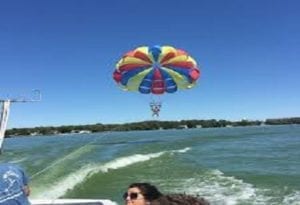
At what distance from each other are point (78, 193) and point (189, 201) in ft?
48.3

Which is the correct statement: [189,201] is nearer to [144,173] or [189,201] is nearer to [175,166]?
[144,173]

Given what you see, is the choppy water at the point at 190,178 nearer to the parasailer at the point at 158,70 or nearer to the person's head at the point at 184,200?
the parasailer at the point at 158,70

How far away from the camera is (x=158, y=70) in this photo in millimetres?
20250

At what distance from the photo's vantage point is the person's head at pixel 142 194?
10.7 ft

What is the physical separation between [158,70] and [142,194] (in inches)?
672

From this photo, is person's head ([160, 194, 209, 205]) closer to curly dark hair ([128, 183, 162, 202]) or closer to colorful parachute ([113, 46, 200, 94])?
curly dark hair ([128, 183, 162, 202])

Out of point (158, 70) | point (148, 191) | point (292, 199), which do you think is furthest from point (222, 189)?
point (148, 191)

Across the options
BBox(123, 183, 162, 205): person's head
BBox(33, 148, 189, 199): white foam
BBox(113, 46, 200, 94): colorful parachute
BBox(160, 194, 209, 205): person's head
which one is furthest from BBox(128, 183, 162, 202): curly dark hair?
BBox(113, 46, 200, 94): colorful parachute

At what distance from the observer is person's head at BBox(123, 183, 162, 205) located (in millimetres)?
3251

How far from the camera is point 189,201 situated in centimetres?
270

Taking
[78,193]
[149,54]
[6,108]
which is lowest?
[78,193]

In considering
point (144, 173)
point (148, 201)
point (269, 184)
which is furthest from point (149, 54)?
point (148, 201)

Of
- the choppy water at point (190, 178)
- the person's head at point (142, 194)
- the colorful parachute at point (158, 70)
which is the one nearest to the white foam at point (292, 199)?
the choppy water at point (190, 178)

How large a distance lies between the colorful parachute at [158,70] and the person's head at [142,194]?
54.7 ft
